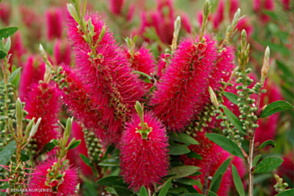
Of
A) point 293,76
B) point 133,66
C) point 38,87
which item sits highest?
point 293,76

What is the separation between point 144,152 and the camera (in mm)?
626

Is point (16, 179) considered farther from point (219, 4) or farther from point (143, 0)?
point (143, 0)

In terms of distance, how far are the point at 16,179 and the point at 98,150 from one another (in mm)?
297

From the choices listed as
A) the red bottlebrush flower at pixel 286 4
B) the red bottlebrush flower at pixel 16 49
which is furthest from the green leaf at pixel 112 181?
the red bottlebrush flower at pixel 286 4

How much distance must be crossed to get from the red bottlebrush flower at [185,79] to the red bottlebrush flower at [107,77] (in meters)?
0.08

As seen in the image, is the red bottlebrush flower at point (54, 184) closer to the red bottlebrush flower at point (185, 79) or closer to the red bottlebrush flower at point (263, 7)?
the red bottlebrush flower at point (185, 79)

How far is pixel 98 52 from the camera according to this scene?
2.15 feet

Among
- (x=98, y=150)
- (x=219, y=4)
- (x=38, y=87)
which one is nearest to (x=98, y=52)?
(x=38, y=87)

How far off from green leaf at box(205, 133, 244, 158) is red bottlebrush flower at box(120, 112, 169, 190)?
0.13m

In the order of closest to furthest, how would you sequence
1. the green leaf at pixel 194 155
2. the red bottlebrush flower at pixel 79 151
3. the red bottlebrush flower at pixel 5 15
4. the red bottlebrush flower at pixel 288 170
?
the green leaf at pixel 194 155, the red bottlebrush flower at pixel 79 151, the red bottlebrush flower at pixel 288 170, the red bottlebrush flower at pixel 5 15

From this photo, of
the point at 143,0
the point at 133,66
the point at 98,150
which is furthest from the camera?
the point at 143,0

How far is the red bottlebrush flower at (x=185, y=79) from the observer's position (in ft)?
2.13

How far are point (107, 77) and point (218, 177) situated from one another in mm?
477

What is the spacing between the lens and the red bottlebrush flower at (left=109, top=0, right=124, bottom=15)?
195cm
